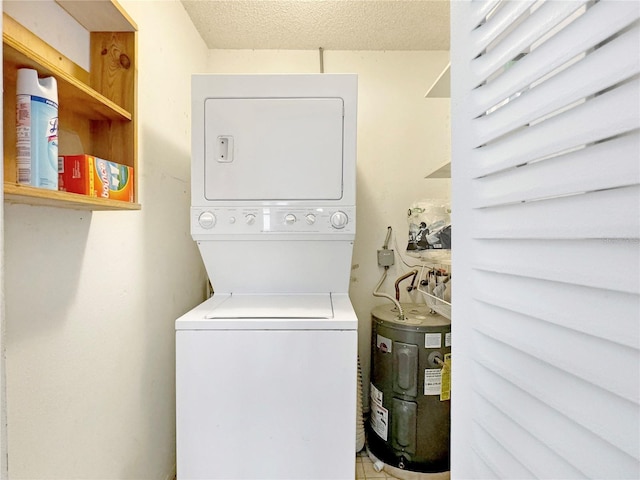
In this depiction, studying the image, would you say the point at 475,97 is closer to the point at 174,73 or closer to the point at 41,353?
the point at 41,353

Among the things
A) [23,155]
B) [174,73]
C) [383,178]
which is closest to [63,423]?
[23,155]

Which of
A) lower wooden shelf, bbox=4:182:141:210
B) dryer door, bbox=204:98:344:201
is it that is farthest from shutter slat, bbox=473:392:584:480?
dryer door, bbox=204:98:344:201

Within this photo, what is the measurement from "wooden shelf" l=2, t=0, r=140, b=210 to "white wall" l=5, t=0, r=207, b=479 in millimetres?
84

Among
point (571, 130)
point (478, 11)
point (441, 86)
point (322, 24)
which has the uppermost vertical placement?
→ point (322, 24)

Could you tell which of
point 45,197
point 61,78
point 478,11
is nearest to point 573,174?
point 478,11

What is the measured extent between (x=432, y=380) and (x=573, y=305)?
5.48 ft

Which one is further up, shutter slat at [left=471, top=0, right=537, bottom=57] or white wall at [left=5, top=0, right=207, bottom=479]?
shutter slat at [left=471, top=0, right=537, bottom=57]

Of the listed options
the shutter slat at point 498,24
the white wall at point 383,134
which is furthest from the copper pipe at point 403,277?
the shutter slat at point 498,24

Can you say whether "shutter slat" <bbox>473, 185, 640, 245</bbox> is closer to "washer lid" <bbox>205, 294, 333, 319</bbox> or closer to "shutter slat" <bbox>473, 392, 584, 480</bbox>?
"shutter slat" <bbox>473, 392, 584, 480</bbox>

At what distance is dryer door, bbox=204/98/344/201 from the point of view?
173 cm

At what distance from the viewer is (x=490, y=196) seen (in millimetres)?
565

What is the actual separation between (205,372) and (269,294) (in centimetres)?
59

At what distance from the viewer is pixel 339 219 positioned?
173 centimetres

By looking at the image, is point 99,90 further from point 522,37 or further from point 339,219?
point 522,37
